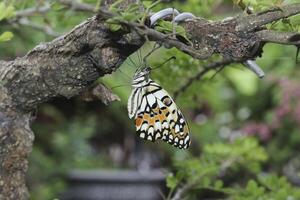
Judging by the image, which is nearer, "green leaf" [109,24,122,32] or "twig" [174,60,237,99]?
"green leaf" [109,24,122,32]

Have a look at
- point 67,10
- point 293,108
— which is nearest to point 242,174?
point 293,108

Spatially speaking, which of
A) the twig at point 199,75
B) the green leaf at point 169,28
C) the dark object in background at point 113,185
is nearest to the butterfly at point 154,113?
the twig at point 199,75

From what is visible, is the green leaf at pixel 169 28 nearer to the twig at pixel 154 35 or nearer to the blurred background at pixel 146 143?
the twig at pixel 154 35

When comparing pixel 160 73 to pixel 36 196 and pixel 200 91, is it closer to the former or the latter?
pixel 200 91

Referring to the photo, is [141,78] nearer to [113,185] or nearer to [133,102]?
[133,102]

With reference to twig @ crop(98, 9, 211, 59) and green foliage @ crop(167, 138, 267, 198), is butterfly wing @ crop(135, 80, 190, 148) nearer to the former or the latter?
green foliage @ crop(167, 138, 267, 198)

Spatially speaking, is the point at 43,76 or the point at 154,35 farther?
the point at 43,76

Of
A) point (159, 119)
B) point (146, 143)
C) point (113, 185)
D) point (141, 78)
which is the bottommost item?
point (159, 119)

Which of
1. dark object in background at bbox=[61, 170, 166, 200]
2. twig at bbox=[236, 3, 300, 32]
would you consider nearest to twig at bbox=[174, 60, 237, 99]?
Result: twig at bbox=[236, 3, 300, 32]

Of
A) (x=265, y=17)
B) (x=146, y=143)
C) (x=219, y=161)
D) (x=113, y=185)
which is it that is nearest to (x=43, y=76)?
(x=265, y=17)
